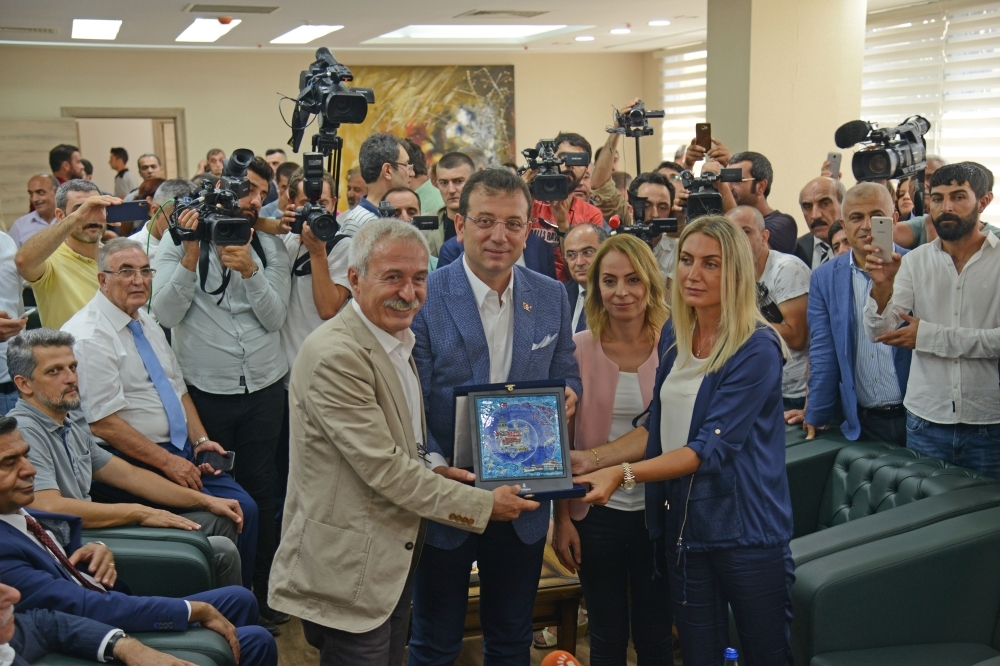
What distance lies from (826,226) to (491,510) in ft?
9.76

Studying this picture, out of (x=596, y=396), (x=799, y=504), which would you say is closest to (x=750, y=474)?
(x=596, y=396)

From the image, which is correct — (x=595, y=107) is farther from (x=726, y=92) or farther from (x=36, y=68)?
(x=36, y=68)

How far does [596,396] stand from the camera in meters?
2.66

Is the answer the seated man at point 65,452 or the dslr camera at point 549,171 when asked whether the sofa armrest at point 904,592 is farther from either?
the seated man at point 65,452

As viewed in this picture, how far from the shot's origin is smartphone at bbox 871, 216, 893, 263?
3.17 metres

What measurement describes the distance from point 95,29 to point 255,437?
6895mm

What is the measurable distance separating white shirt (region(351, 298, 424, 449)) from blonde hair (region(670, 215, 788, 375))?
0.71 meters

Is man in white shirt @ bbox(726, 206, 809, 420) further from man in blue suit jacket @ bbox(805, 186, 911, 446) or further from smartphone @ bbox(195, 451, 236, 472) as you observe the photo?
smartphone @ bbox(195, 451, 236, 472)

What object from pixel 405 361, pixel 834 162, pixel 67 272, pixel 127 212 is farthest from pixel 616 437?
pixel 834 162

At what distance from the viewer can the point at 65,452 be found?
301cm

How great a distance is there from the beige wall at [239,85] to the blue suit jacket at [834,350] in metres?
8.89

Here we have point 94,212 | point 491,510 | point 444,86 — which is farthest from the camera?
point 444,86

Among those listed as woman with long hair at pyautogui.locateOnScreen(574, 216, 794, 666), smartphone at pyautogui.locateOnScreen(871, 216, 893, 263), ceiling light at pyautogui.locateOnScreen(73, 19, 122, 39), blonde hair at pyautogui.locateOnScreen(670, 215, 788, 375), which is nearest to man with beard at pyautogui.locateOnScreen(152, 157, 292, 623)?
woman with long hair at pyautogui.locateOnScreen(574, 216, 794, 666)

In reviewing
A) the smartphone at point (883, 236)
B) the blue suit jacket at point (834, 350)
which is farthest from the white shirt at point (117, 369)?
the smartphone at point (883, 236)
